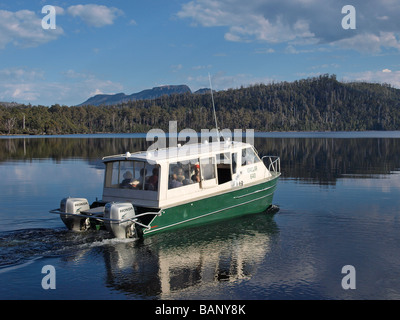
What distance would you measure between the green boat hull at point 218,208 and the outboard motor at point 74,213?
7.74 ft

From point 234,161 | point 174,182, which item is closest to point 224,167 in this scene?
point 234,161

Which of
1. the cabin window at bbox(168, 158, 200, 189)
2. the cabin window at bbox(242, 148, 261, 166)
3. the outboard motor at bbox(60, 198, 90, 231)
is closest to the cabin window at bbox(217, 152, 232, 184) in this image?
the cabin window at bbox(242, 148, 261, 166)

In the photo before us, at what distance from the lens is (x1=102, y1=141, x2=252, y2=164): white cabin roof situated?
15.9 metres

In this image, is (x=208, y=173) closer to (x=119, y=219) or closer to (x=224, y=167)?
(x=224, y=167)

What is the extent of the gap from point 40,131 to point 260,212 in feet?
547

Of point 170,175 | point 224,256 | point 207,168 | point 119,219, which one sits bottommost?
point 224,256

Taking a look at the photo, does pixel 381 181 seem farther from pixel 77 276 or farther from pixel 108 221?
pixel 77 276

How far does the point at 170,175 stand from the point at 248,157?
5022mm

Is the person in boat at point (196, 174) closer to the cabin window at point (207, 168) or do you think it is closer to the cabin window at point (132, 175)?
the cabin window at point (207, 168)

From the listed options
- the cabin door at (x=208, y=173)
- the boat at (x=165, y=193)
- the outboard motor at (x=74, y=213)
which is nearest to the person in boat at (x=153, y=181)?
the boat at (x=165, y=193)

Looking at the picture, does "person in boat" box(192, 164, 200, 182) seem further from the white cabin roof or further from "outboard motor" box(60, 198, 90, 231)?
"outboard motor" box(60, 198, 90, 231)

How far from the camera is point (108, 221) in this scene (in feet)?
47.1

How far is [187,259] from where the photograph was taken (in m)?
13.4

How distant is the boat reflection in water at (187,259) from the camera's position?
1123cm
